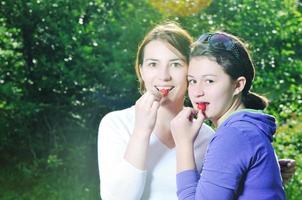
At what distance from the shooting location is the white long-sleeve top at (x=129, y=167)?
1.90m

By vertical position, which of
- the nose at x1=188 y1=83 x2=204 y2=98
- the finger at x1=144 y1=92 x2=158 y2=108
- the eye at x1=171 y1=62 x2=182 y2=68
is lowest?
the finger at x1=144 y1=92 x2=158 y2=108

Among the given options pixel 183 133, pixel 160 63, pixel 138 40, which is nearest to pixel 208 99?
pixel 183 133

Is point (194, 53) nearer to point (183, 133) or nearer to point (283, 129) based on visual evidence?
point (183, 133)

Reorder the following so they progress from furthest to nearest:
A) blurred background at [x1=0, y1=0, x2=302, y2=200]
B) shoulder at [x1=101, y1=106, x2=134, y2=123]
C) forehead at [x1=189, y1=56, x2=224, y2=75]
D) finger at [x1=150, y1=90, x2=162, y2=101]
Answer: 1. blurred background at [x1=0, y1=0, x2=302, y2=200]
2. shoulder at [x1=101, y1=106, x2=134, y2=123]
3. finger at [x1=150, y1=90, x2=162, y2=101]
4. forehead at [x1=189, y1=56, x2=224, y2=75]

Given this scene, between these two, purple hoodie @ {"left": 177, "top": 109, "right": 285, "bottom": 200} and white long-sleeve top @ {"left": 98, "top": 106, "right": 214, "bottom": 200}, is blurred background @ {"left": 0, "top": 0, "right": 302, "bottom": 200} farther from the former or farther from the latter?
purple hoodie @ {"left": 177, "top": 109, "right": 285, "bottom": 200}

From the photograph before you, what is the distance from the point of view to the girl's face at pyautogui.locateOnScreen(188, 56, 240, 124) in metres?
1.85

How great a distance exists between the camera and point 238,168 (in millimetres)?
1677

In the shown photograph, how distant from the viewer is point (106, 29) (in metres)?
6.37

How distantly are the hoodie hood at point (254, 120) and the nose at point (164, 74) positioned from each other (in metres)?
0.32

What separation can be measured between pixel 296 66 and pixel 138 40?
6.48ft

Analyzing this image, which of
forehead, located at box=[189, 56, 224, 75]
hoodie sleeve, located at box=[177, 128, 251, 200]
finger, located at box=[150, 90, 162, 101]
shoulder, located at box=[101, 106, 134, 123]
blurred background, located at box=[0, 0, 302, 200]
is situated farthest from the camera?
blurred background, located at box=[0, 0, 302, 200]

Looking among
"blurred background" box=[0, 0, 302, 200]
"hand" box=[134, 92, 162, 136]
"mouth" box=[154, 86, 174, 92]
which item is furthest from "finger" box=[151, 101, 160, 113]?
"blurred background" box=[0, 0, 302, 200]

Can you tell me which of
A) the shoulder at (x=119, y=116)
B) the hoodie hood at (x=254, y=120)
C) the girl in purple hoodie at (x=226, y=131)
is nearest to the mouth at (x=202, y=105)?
the girl in purple hoodie at (x=226, y=131)

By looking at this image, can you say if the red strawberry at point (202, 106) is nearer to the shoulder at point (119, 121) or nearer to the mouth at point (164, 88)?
the mouth at point (164, 88)
